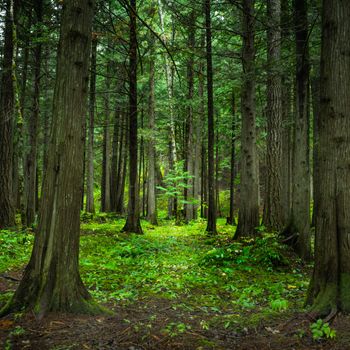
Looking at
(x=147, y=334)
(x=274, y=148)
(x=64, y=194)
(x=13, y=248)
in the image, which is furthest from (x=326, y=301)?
(x=13, y=248)

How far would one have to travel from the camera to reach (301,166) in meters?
8.23

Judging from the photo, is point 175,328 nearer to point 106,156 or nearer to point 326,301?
point 326,301

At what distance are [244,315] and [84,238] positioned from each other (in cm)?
696

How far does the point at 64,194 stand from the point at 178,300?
9.09 feet

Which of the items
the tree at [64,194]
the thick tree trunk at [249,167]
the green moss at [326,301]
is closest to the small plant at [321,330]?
the green moss at [326,301]

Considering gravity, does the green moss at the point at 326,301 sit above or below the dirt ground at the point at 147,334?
above

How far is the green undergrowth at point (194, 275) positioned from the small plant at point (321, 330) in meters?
0.99

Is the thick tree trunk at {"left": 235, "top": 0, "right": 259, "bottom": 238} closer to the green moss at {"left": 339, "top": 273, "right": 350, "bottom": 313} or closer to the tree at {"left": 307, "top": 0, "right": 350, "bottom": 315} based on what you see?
the tree at {"left": 307, "top": 0, "right": 350, "bottom": 315}

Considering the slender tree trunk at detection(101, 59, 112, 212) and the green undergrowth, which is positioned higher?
the slender tree trunk at detection(101, 59, 112, 212)

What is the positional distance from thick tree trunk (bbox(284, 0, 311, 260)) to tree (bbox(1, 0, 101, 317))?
5768 millimetres

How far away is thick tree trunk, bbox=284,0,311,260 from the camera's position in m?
8.01

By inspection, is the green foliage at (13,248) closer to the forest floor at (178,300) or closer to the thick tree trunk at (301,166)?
the forest floor at (178,300)

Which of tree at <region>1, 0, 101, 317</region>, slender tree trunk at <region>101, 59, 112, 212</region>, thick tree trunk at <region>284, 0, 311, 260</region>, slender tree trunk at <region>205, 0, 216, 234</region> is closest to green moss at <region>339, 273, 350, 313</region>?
tree at <region>1, 0, 101, 317</region>

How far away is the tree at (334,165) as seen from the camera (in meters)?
4.02
